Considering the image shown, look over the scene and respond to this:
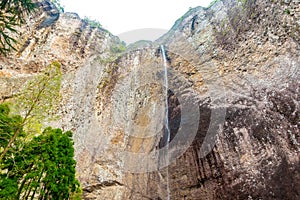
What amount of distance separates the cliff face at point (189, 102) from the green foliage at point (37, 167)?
3681 mm

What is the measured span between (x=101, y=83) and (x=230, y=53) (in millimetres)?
6893

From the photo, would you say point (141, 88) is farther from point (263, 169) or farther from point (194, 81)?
point (263, 169)

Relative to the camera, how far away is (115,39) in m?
19.4

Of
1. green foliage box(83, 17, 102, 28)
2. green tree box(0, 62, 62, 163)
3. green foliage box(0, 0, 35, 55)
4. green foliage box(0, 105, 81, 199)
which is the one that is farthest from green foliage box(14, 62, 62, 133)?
green foliage box(83, 17, 102, 28)

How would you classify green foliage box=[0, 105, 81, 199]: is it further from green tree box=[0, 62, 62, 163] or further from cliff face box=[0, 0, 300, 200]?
cliff face box=[0, 0, 300, 200]

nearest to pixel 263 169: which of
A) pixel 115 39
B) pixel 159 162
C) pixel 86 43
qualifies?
pixel 159 162

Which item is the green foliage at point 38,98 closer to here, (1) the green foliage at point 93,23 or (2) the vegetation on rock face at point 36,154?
(2) the vegetation on rock face at point 36,154

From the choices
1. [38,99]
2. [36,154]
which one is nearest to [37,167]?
[36,154]

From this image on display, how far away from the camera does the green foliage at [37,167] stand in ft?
17.8

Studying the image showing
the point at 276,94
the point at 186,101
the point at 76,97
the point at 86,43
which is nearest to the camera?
the point at 276,94

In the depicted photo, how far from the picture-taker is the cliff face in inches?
268

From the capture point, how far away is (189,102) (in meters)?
9.63

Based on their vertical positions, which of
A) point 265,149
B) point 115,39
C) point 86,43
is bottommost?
point 265,149

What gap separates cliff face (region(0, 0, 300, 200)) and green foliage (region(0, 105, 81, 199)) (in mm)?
3681
